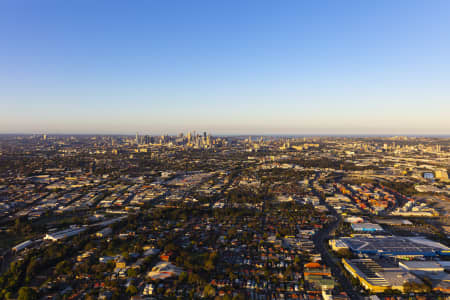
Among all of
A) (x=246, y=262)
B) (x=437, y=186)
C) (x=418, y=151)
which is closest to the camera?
(x=246, y=262)

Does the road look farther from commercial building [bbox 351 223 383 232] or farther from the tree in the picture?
the tree

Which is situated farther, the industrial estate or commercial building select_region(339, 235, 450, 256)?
commercial building select_region(339, 235, 450, 256)

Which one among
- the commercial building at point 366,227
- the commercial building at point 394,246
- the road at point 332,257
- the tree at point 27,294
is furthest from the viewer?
the commercial building at point 366,227

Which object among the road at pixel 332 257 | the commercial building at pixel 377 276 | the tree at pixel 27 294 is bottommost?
the road at pixel 332 257

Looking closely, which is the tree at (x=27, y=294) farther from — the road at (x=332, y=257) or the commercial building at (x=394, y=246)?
the commercial building at (x=394, y=246)

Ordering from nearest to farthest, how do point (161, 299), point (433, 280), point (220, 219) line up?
point (161, 299), point (433, 280), point (220, 219)

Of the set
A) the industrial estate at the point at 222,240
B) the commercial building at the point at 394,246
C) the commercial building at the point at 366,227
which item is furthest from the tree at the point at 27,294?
the commercial building at the point at 366,227

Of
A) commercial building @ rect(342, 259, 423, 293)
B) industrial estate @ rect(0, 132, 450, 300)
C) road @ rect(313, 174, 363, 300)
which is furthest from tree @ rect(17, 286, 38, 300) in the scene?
commercial building @ rect(342, 259, 423, 293)

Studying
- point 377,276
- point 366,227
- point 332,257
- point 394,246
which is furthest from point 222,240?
point 366,227

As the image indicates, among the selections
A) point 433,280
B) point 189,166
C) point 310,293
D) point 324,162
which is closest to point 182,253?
point 310,293

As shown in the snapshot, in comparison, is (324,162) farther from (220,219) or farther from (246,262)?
(246,262)

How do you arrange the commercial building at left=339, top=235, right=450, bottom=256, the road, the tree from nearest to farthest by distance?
the tree, the road, the commercial building at left=339, top=235, right=450, bottom=256
